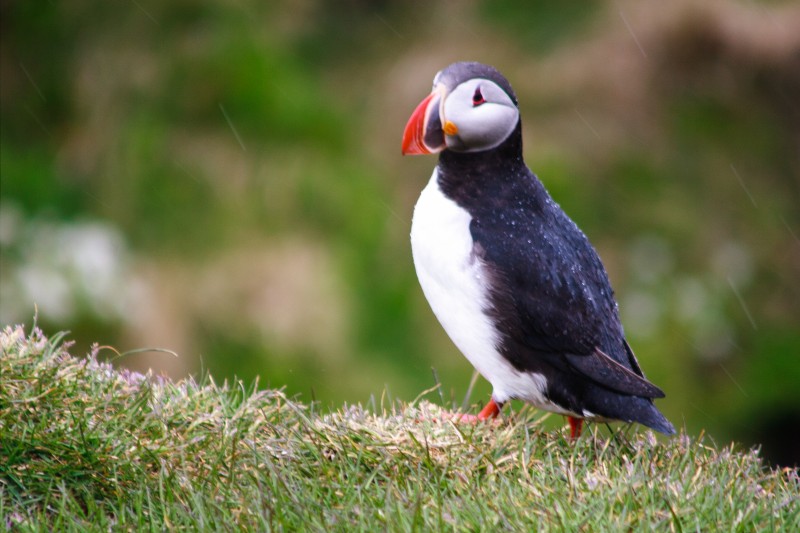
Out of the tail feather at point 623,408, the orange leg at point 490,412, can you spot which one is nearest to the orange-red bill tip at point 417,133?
the orange leg at point 490,412

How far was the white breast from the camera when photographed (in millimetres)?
4102

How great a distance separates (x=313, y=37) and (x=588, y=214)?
11.6 ft

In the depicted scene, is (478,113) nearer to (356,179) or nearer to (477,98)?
(477,98)

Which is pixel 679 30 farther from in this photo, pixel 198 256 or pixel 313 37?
pixel 198 256

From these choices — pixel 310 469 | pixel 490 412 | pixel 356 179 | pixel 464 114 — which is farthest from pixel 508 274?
pixel 356 179

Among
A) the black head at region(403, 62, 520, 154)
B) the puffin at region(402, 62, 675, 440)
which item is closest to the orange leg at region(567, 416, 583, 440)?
the puffin at region(402, 62, 675, 440)

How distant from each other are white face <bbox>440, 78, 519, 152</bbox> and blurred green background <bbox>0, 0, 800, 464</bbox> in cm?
421

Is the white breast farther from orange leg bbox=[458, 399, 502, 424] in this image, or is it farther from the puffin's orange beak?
the puffin's orange beak

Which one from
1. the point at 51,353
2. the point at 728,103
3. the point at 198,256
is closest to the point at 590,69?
the point at 728,103

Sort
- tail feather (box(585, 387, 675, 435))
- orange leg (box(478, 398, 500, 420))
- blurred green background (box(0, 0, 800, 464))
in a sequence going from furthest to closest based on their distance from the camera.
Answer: blurred green background (box(0, 0, 800, 464)), orange leg (box(478, 398, 500, 420)), tail feather (box(585, 387, 675, 435))

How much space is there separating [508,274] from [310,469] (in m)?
1.02

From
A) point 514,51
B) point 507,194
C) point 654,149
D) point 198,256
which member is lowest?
point 198,256

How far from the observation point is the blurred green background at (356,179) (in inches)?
348

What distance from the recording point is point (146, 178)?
9516 mm
